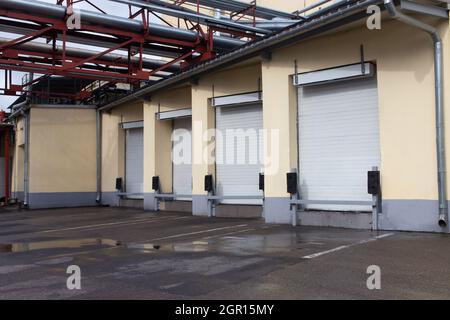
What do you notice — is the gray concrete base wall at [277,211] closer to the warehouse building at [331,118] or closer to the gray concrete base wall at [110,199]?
the warehouse building at [331,118]

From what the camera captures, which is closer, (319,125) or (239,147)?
(319,125)

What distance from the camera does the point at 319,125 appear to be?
1152cm

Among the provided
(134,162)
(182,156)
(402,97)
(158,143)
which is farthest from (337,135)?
(134,162)

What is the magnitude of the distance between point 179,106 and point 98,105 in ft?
20.0

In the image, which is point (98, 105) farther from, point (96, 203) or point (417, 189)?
point (417, 189)

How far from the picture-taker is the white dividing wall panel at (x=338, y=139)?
10.7 metres

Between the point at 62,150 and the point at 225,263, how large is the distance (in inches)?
618

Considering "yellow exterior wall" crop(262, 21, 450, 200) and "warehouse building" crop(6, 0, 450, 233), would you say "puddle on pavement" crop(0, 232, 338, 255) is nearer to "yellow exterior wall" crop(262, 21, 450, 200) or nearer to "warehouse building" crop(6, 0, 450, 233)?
"warehouse building" crop(6, 0, 450, 233)

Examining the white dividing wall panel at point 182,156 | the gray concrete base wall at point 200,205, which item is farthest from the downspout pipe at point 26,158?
the gray concrete base wall at point 200,205

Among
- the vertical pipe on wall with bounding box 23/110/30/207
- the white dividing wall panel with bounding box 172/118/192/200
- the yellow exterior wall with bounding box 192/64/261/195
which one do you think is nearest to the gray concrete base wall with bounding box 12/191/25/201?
the vertical pipe on wall with bounding box 23/110/30/207

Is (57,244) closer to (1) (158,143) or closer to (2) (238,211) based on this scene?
(2) (238,211)

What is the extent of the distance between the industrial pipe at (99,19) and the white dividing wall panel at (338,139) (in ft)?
16.2

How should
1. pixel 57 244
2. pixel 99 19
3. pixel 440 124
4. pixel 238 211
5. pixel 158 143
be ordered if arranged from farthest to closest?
pixel 158 143, pixel 238 211, pixel 99 19, pixel 57 244, pixel 440 124
